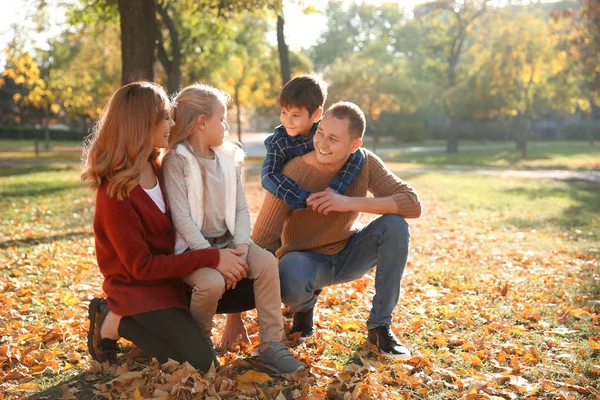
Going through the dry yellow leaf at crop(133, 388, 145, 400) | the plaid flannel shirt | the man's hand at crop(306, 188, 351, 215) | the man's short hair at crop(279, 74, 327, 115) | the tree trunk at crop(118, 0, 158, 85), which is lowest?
the dry yellow leaf at crop(133, 388, 145, 400)

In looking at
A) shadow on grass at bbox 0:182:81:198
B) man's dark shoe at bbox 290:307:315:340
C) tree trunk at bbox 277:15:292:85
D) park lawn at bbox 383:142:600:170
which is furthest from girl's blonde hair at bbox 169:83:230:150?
park lawn at bbox 383:142:600:170

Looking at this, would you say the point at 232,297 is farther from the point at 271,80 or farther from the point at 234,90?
the point at 271,80

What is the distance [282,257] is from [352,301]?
4.87 feet

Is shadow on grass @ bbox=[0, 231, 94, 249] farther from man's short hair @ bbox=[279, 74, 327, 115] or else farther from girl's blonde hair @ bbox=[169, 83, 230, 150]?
man's short hair @ bbox=[279, 74, 327, 115]

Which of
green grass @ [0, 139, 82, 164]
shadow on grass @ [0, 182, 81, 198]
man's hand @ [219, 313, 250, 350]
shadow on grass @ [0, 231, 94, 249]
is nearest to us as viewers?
man's hand @ [219, 313, 250, 350]

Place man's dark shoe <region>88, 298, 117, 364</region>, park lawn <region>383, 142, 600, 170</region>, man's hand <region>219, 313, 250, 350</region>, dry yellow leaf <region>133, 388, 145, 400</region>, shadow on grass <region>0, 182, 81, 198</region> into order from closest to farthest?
dry yellow leaf <region>133, 388, 145, 400</region>, man's dark shoe <region>88, 298, 117, 364</region>, man's hand <region>219, 313, 250, 350</region>, shadow on grass <region>0, 182, 81, 198</region>, park lawn <region>383, 142, 600, 170</region>

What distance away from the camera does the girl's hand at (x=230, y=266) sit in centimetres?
360

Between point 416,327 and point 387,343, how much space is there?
69cm

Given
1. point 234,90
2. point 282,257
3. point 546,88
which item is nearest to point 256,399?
point 282,257

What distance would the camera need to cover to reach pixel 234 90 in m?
32.9

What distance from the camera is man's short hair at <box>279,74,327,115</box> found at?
416 cm

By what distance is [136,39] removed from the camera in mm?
9891

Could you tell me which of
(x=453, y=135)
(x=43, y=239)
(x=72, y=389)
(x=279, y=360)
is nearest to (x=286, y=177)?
(x=279, y=360)

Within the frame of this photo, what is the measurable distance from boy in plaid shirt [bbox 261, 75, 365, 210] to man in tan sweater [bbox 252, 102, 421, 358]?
0.25ft
